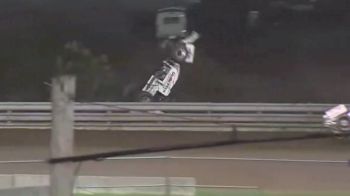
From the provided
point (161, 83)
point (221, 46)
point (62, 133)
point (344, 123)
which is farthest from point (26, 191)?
point (221, 46)

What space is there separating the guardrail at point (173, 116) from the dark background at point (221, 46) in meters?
0.09

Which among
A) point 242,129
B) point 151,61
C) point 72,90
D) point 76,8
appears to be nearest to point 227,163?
point 242,129

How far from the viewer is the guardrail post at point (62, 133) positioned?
3.99 metres

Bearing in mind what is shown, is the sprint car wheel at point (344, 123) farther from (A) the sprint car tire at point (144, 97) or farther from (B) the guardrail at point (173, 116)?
(A) the sprint car tire at point (144, 97)

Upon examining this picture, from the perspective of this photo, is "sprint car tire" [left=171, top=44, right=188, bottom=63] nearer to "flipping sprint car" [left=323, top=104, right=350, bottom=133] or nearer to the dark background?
the dark background

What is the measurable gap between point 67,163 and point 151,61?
2.15m

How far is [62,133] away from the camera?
4020mm

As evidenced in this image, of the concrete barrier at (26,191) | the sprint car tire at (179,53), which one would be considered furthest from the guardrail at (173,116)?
the concrete barrier at (26,191)

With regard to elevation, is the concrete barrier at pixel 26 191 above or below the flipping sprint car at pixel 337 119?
below

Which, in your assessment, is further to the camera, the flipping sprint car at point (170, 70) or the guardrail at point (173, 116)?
the flipping sprint car at point (170, 70)

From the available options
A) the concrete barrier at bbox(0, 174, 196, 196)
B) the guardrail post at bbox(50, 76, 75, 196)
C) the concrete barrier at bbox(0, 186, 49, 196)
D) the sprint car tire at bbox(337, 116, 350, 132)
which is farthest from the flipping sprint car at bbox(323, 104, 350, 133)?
the concrete barrier at bbox(0, 186, 49, 196)

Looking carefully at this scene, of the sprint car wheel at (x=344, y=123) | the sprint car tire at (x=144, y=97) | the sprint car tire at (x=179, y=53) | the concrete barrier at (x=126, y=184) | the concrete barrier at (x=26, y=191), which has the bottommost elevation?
the concrete barrier at (x=126, y=184)

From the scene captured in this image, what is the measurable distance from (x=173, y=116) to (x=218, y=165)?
40cm

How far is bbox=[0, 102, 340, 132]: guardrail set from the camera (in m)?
5.68
